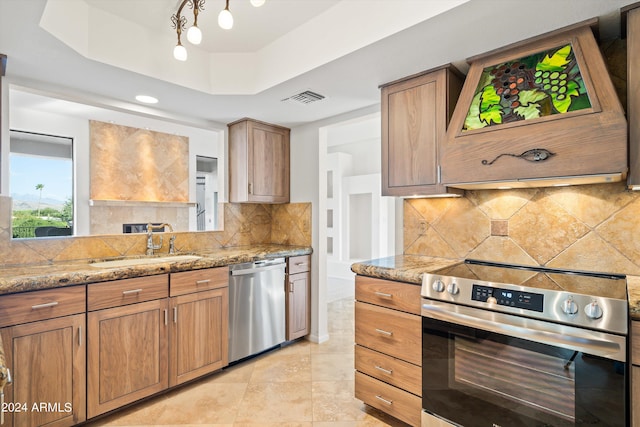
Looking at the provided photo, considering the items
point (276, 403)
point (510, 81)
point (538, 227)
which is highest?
point (510, 81)

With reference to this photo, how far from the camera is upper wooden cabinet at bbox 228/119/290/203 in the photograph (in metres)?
3.24

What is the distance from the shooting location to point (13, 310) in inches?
67.0

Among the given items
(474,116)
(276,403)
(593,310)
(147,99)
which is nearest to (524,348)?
(593,310)

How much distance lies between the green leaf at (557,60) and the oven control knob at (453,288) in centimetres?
121

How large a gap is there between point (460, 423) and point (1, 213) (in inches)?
121

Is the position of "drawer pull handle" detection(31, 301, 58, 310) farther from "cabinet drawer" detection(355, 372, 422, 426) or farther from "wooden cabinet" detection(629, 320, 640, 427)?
"wooden cabinet" detection(629, 320, 640, 427)

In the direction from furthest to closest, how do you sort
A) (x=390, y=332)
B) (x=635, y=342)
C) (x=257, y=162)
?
(x=257, y=162) < (x=390, y=332) < (x=635, y=342)

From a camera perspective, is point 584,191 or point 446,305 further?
point 584,191

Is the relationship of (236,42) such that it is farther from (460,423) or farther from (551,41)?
(460,423)

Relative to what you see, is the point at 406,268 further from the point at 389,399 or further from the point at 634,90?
the point at 634,90

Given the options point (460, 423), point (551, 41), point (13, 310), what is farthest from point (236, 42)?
point (460, 423)

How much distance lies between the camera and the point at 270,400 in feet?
7.52

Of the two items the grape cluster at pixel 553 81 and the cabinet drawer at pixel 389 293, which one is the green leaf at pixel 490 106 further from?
the cabinet drawer at pixel 389 293

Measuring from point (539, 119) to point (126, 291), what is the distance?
8.42 ft
